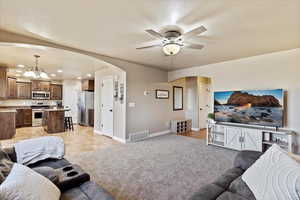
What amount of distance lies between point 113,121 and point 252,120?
161 inches

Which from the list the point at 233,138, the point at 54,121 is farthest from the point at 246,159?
the point at 54,121

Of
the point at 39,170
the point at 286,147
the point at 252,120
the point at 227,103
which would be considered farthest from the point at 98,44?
the point at 286,147

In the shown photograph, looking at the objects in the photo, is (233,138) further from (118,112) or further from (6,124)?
(6,124)

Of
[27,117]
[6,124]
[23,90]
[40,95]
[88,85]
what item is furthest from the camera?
[40,95]

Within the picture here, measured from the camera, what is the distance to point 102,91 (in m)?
5.51

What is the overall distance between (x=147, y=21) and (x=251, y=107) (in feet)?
11.0

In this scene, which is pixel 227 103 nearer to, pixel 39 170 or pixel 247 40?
pixel 247 40

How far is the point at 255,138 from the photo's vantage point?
3.45 metres

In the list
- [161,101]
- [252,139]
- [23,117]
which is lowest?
[252,139]

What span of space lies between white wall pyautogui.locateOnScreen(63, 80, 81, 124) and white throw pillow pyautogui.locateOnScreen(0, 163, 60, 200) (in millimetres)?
7600

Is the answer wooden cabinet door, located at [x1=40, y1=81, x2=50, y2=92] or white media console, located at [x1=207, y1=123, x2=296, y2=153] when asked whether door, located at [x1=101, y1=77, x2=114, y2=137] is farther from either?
wooden cabinet door, located at [x1=40, y1=81, x2=50, y2=92]

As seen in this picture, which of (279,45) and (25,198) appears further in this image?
(279,45)

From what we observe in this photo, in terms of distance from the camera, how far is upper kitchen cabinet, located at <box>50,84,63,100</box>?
7762 mm

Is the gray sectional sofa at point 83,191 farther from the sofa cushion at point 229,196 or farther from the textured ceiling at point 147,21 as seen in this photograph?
the textured ceiling at point 147,21
